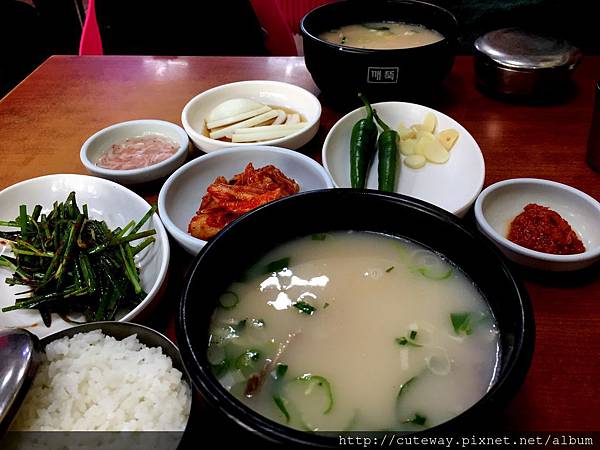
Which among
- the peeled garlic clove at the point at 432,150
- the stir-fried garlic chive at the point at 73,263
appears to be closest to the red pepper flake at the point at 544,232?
the peeled garlic clove at the point at 432,150

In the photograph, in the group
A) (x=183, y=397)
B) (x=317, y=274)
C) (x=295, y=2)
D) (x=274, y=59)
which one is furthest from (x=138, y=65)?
(x=183, y=397)

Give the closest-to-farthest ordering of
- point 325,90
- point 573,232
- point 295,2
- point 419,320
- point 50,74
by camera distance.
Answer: point 419,320 < point 573,232 < point 325,90 < point 50,74 < point 295,2

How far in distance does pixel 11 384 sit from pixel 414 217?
35.8 inches

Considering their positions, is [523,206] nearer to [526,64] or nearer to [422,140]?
[422,140]

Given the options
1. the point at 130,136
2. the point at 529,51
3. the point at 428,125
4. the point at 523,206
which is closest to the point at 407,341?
the point at 523,206

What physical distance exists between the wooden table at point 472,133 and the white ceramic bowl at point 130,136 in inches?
4.0

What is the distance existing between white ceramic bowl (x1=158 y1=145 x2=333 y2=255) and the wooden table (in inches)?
6.2

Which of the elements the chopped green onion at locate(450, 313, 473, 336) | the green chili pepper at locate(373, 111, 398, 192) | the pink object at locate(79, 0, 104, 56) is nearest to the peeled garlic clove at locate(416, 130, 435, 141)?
the green chili pepper at locate(373, 111, 398, 192)

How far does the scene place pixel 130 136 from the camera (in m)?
2.11

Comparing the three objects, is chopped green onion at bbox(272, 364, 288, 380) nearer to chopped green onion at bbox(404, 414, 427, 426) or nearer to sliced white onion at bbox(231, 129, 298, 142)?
chopped green onion at bbox(404, 414, 427, 426)

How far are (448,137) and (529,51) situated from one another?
2.14ft

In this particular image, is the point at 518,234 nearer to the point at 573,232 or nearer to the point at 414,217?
the point at 573,232

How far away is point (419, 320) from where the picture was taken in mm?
1071

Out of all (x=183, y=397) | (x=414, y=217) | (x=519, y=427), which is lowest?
(x=519, y=427)
